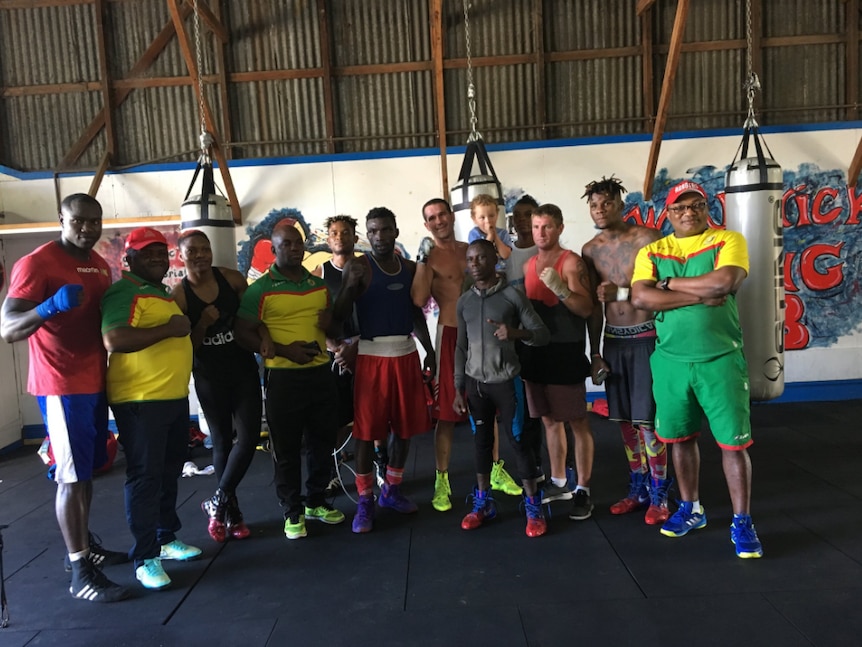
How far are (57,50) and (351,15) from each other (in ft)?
10.2

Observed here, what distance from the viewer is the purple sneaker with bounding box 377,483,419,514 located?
352 centimetres

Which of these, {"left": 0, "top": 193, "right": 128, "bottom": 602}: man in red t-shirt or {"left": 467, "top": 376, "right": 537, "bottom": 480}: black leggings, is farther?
{"left": 467, "top": 376, "right": 537, "bottom": 480}: black leggings

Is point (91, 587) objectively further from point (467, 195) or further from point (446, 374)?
point (467, 195)

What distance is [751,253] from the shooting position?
3748 millimetres

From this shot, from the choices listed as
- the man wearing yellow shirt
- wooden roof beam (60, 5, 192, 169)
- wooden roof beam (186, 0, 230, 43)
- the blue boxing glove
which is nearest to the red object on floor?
the man wearing yellow shirt

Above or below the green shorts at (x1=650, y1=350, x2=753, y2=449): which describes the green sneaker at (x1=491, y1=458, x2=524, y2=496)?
below

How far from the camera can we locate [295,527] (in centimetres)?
323

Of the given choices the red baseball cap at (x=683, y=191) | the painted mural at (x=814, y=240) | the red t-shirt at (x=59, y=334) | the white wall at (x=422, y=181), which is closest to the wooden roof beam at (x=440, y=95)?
the white wall at (x=422, y=181)

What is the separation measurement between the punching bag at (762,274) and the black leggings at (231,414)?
3.01 meters

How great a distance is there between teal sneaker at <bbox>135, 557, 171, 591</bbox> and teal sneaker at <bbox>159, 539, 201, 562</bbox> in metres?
0.25

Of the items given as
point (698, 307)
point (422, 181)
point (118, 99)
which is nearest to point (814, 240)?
point (422, 181)

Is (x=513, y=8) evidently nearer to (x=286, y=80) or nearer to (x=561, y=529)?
(x=286, y=80)

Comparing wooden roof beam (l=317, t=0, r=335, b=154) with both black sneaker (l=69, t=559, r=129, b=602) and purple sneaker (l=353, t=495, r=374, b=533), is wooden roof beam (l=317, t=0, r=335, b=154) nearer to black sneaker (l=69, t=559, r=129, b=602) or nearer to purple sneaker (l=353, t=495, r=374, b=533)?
purple sneaker (l=353, t=495, r=374, b=533)

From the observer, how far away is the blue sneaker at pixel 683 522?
3021 millimetres
